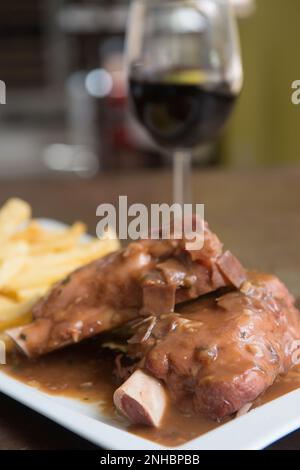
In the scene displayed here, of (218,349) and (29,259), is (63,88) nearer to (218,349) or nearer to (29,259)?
(29,259)

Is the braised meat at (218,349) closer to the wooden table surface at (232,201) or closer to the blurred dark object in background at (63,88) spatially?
the wooden table surface at (232,201)

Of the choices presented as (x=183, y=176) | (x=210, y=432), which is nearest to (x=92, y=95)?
(x=183, y=176)

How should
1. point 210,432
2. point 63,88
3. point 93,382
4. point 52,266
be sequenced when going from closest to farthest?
1. point 210,432
2. point 93,382
3. point 52,266
4. point 63,88

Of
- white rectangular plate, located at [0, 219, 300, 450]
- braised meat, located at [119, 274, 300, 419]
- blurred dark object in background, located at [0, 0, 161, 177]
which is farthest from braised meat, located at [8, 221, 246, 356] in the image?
blurred dark object in background, located at [0, 0, 161, 177]

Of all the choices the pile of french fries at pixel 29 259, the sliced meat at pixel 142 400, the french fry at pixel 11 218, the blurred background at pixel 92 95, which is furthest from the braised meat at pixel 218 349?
→ the blurred background at pixel 92 95

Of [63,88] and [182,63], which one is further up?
[182,63]

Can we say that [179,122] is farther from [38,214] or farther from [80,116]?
[80,116]
